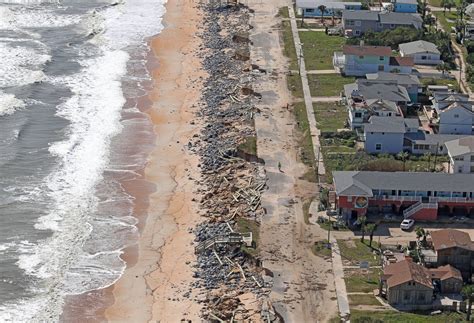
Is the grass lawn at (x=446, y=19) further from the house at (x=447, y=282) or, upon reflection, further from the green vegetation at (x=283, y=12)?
the house at (x=447, y=282)

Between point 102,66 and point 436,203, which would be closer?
point 436,203

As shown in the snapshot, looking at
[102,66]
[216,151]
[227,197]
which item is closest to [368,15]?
[102,66]

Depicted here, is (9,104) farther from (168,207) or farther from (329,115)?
(329,115)

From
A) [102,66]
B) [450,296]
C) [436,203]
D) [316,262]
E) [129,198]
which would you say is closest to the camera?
[450,296]

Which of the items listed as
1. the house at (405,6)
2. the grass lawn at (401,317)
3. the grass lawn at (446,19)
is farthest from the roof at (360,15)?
the grass lawn at (401,317)

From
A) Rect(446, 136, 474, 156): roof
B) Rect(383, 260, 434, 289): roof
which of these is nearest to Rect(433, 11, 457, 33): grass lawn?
Rect(446, 136, 474, 156): roof

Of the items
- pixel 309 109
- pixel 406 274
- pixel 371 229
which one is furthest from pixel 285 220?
pixel 309 109

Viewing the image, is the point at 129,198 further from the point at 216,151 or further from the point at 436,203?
the point at 436,203

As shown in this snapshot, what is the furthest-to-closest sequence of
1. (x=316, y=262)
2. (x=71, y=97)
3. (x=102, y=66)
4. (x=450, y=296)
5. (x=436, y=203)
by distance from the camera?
(x=102, y=66) < (x=71, y=97) < (x=436, y=203) < (x=316, y=262) < (x=450, y=296)
